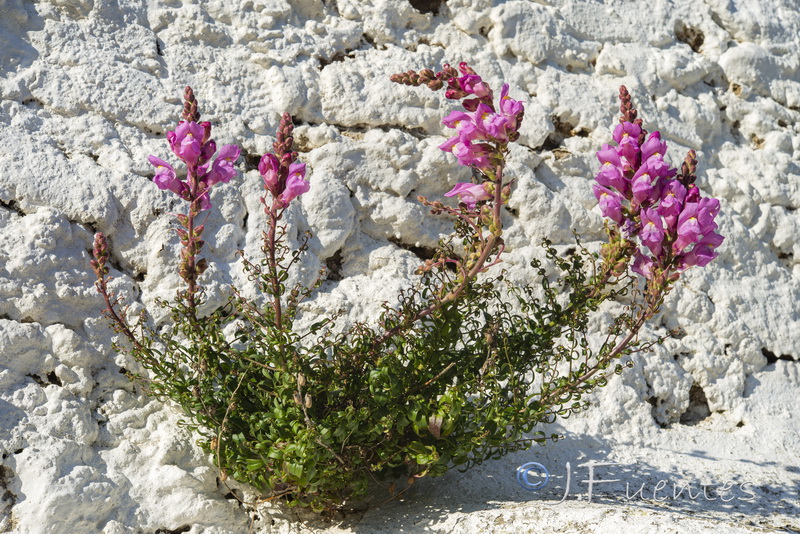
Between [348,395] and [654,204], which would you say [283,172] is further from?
[654,204]

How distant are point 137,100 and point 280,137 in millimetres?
1302

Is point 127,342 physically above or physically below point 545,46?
below

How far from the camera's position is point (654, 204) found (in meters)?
2.73

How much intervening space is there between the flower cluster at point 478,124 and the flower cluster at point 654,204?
483 millimetres

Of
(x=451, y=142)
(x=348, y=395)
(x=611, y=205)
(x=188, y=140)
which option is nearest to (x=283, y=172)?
(x=188, y=140)

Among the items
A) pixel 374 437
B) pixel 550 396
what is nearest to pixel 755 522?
pixel 550 396

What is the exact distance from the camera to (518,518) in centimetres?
256

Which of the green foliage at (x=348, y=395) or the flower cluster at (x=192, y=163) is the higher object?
the flower cluster at (x=192, y=163)

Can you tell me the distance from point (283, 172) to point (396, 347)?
81 cm

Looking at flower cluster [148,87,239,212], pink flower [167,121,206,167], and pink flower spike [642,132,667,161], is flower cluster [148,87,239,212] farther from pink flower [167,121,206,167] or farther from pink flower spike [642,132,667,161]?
pink flower spike [642,132,667,161]

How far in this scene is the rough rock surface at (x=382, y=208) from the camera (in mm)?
2836

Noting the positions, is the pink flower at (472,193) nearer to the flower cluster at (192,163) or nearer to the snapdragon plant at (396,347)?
the snapdragon plant at (396,347)

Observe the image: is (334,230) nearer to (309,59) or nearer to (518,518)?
(309,59)

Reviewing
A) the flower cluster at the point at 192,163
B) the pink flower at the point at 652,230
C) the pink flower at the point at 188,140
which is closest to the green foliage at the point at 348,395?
the pink flower at the point at 652,230
